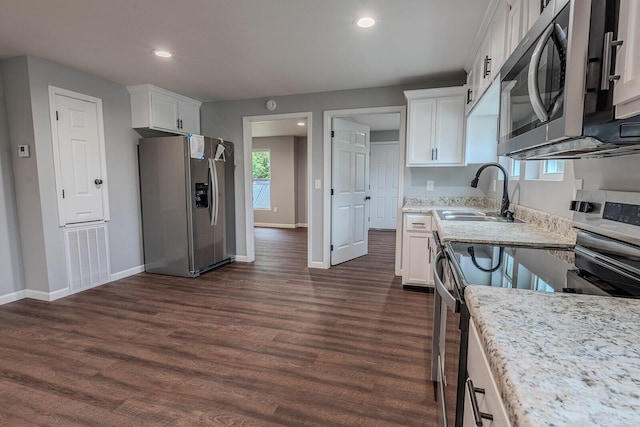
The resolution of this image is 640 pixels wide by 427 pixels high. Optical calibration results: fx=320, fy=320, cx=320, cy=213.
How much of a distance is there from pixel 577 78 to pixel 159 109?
165 inches

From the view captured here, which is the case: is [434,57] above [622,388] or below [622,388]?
above

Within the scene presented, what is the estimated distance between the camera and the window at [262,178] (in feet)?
27.3

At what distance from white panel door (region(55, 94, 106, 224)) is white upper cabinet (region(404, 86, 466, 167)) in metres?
3.45

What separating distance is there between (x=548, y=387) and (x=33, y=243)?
13.6ft

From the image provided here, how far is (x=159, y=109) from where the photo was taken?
3.96 metres

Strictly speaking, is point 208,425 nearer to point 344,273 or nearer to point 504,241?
point 504,241

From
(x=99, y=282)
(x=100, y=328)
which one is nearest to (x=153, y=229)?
(x=99, y=282)

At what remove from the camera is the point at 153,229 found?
4059mm

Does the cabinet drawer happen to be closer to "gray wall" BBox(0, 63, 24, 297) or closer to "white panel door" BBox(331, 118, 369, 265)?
"white panel door" BBox(331, 118, 369, 265)

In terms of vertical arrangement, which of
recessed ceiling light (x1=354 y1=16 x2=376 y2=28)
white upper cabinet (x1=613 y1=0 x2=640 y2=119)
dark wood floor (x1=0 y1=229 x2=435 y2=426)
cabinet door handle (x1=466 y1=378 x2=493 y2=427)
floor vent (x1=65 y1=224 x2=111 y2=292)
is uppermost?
recessed ceiling light (x1=354 y1=16 x2=376 y2=28)

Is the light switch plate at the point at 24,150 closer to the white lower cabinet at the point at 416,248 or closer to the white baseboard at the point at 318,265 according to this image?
the white baseboard at the point at 318,265

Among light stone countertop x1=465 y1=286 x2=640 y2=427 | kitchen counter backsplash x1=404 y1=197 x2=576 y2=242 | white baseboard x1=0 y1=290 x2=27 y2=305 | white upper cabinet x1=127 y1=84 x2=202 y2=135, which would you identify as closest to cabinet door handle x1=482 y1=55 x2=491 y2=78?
kitchen counter backsplash x1=404 y1=197 x2=576 y2=242

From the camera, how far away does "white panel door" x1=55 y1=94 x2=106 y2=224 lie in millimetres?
3219

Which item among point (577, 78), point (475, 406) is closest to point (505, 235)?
point (577, 78)
